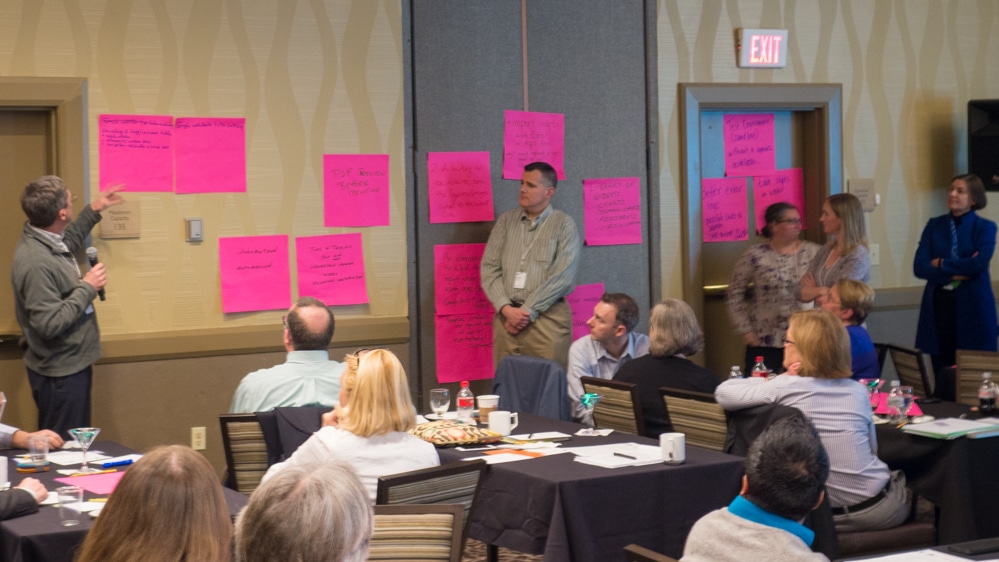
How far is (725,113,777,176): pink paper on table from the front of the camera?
8.46 m

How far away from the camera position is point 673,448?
410 centimetres

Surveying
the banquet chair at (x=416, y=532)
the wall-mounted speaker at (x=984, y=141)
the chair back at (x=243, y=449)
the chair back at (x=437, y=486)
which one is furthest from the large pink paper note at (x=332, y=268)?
the wall-mounted speaker at (x=984, y=141)

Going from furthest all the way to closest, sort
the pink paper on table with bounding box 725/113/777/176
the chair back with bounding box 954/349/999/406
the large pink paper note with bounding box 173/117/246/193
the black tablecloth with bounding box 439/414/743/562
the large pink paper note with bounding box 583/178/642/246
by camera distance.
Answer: the pink paper on table with bounding box 725/113/777/176, the large pink paper note with bounding box 583/178/642/246, the large pink paper note with bounding box 173/117/246/193, the chair back with bounding box 954/349/999/406, the black tablecloth with bounding box 439/414/743/562

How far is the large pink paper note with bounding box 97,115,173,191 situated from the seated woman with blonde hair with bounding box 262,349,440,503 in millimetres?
3011

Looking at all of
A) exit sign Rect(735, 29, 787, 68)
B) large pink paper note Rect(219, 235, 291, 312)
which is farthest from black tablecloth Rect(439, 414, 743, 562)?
exit sign Rect(735, 29, 787, 68)

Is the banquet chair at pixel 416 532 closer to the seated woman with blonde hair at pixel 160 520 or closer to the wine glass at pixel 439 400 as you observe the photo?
the seated woman with blonde hair at pixel 160 520

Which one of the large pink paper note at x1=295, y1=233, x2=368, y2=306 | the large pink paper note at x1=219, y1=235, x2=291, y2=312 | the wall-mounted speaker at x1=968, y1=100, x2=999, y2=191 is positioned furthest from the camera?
the wall-mounted speaker at x1=968, y1=100, x2=999, y2=191

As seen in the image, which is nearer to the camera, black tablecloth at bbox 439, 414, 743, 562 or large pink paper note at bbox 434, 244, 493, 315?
black tablecloth at bbox 439, 414, 743, 562

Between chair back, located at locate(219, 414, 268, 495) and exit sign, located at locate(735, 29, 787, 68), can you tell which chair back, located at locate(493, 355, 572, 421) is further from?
exit sign, located at locate(735, 29, 787, 68)

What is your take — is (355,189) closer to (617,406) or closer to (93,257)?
(93,257)

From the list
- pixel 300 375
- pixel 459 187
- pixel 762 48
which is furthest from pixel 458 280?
pixel 762 48

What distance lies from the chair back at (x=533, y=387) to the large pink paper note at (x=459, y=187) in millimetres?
1682

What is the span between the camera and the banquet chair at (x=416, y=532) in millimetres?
3086

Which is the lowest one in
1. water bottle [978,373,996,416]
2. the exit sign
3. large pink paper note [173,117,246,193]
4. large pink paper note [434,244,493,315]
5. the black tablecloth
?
the black tablecloth
